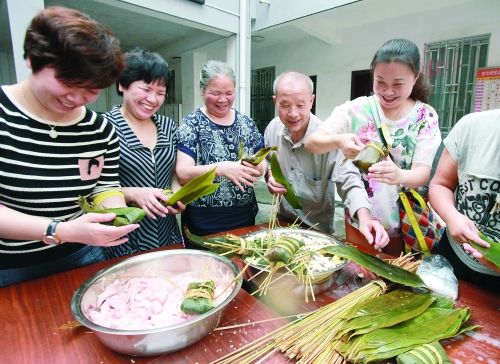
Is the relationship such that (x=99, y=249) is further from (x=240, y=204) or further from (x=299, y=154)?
(x=299, y=154)

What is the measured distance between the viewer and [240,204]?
83.7 inches

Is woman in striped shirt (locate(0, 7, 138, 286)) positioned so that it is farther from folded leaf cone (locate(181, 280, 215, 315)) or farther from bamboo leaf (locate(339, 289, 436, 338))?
bamboo leaf (locate(339, 289, 436, 338))

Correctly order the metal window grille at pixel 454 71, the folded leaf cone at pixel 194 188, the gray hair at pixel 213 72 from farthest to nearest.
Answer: the metal window grille at pixel 454 71 → the gray hair at pixel 213 72 → the folded leaf cone at pixel 194 188

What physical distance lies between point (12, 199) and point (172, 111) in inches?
330

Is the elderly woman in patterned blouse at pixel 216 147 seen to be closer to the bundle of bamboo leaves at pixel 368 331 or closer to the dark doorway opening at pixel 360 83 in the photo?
the bundle of bamboo leaves at pixel 368 331

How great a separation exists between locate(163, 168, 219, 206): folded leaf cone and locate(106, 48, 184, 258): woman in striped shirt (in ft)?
0.66

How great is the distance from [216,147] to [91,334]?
130 centimetres

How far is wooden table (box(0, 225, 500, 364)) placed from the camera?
886mm

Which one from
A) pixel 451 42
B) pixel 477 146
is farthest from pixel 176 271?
pixel 451 42

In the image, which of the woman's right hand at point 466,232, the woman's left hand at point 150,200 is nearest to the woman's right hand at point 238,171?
the woman's left hand at point 150,200

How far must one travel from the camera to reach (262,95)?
925 centimetres

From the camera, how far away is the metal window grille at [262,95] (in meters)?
9.00

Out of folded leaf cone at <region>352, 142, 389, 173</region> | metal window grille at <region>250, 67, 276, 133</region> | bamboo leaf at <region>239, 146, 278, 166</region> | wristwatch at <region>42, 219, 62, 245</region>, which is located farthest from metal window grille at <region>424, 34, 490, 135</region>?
wristwatch at <region>42, 219, 62, 245</region>

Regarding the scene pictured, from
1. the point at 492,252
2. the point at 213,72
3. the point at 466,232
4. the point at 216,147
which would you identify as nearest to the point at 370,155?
the point at 466,232
